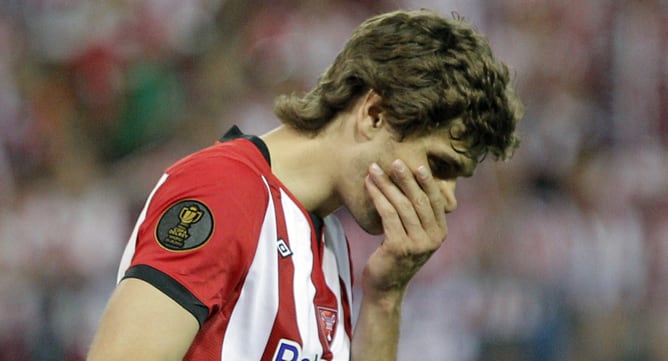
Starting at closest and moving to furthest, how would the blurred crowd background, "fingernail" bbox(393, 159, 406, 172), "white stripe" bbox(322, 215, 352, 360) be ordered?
"fingernail" bbox(393, 159, 406, 172), "white stripe" bbox(322, 215, 352, 360), the blurred crowd background

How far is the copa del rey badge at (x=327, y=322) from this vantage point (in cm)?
194

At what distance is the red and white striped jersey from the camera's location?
155 centimetres

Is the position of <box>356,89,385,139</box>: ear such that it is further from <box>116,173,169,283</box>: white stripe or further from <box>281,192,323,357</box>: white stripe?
<box>116,173,169,283</box>: white stripe

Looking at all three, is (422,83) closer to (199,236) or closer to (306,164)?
(306,164)

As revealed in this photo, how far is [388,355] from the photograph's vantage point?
2.15 meters

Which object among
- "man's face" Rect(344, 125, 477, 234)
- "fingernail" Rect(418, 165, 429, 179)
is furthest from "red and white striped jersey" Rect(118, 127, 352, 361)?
"fingernail" Rect(418, 165, 429, 179)

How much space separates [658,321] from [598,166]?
27.5 inches

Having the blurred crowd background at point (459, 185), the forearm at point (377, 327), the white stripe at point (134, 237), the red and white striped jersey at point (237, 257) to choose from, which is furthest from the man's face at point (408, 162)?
the blurred crowd background at point (459, 185)

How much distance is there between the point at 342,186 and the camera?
6.38ft

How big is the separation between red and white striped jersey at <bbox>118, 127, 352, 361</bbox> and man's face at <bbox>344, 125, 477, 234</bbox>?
0.36ft

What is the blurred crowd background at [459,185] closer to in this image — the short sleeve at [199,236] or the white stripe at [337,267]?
the white stripe at [337,267]

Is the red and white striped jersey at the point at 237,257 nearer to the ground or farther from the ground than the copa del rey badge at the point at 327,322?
farther from the ground

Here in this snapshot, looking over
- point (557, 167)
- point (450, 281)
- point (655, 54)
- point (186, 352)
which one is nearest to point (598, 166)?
point (557, 167)

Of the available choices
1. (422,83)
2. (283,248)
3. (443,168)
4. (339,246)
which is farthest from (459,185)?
(283,248)
